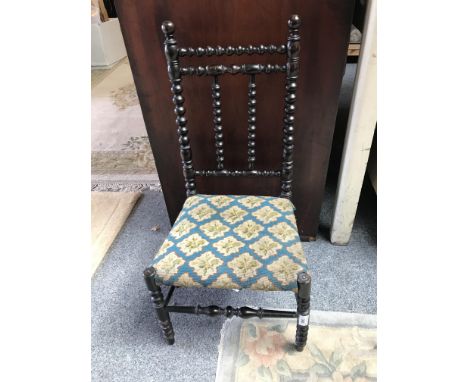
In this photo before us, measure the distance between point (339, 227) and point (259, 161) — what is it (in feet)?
1.59

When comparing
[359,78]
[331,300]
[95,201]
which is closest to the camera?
[359,78]

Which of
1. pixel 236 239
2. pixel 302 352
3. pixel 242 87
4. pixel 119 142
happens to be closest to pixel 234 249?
pixel 236 239

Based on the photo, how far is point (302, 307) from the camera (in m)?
1.00

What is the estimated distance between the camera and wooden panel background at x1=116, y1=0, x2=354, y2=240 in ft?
3.47

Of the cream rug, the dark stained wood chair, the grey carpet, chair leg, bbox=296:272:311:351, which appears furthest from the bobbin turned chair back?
the cream rug

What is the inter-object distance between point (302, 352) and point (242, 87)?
0.96 metres

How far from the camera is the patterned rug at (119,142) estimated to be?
213 cm

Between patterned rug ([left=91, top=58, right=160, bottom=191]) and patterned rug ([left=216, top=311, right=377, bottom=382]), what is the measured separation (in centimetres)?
111

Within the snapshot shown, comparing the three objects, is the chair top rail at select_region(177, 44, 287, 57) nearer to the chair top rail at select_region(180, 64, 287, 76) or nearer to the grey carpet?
the chair top rail at select_region(180, 64, 287, 76)
